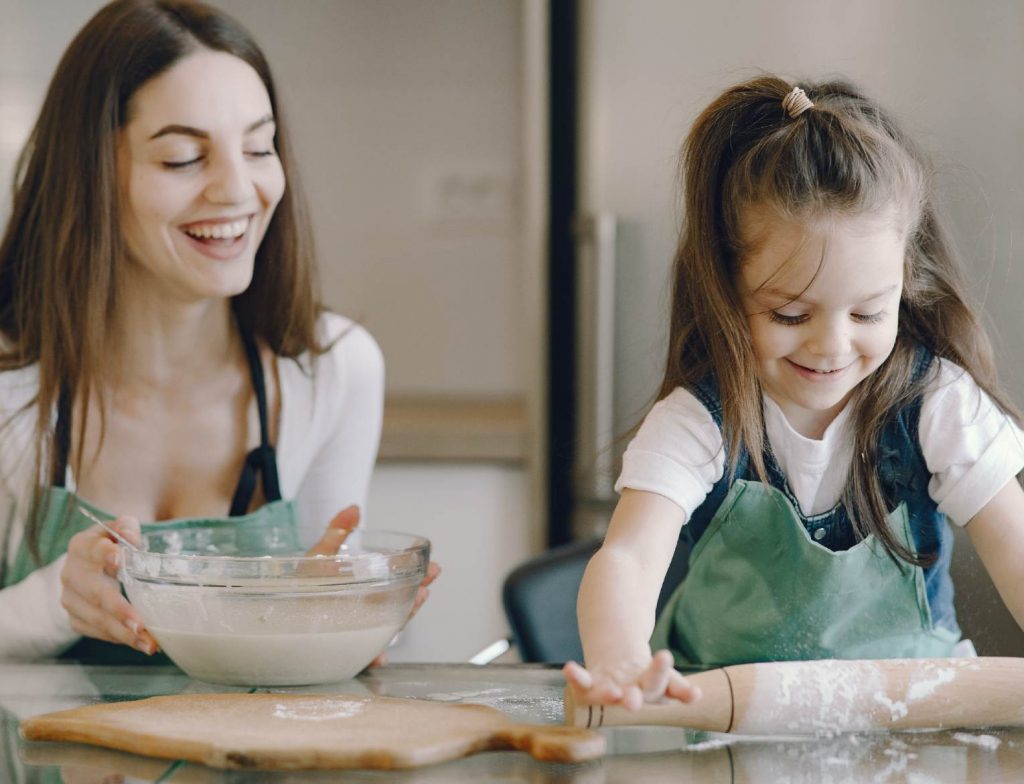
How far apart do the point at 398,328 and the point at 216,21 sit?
4.63ft

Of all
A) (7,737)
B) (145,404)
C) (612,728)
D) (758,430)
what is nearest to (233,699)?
(7,737)

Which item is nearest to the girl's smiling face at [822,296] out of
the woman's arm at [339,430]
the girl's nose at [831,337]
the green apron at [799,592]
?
the girl's nose at [831,337]

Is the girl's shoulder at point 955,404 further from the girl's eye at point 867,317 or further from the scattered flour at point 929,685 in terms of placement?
the scattered flour at point 929,685

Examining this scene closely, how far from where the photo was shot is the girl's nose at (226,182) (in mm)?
1194

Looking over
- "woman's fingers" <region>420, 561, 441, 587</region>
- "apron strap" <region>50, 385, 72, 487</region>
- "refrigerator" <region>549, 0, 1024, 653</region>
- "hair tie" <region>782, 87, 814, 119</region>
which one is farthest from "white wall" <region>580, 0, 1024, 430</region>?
"apron strap" <region>50, 385, 72, 487</region>

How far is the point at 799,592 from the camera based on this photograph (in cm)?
100

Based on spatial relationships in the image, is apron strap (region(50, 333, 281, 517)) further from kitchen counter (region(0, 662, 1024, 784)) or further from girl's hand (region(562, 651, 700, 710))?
girl's hand (region(562, 651, 700, 710))

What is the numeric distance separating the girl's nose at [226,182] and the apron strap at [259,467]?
0.68 ft

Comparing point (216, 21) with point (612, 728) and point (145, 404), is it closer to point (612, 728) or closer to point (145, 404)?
point (145, 404)

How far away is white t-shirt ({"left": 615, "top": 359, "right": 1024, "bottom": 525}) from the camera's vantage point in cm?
92

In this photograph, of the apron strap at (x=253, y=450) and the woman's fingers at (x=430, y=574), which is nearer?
the woman's fingers at (x=430, y=574)

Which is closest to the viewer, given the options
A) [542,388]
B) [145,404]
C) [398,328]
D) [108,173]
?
[108,173]

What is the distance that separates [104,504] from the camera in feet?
4.12

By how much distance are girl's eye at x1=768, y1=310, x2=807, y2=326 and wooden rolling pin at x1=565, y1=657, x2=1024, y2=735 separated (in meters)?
0.25
